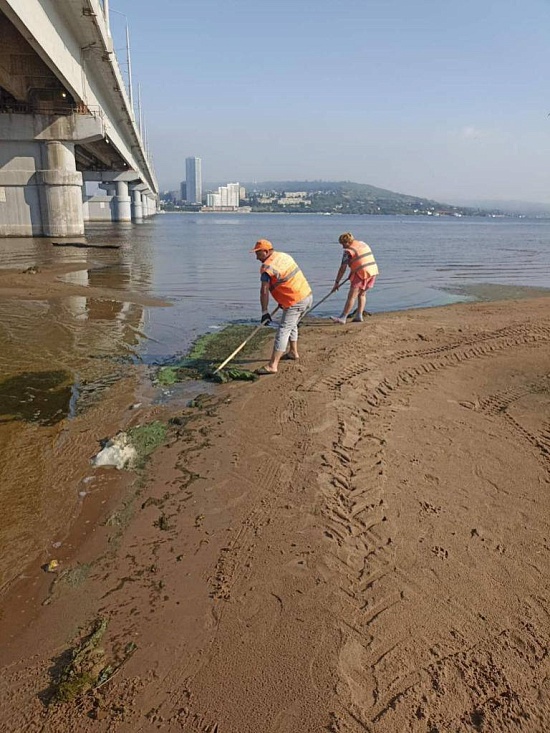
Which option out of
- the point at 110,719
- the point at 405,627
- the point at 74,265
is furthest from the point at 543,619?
the point at 74,265

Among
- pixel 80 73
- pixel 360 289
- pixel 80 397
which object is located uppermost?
pixel 80 73

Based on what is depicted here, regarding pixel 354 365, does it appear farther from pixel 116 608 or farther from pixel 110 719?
pixel 110 719

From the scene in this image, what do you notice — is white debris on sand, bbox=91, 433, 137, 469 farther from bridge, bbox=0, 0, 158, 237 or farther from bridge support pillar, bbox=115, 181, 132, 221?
bridge support pillar, bbox=115, 181, 132, 221

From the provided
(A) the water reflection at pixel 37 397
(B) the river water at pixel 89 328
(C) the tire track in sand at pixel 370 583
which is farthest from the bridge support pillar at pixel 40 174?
(C) the tire track in sand at pixel 370 583

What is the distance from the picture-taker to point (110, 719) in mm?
2215

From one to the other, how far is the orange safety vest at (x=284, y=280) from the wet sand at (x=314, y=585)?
1760mm

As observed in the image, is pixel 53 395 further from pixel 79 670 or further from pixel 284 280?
pixel 79 670

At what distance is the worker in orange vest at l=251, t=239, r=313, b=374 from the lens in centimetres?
638

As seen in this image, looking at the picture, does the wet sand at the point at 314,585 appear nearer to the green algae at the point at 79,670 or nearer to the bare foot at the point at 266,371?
the green algae at the point at 79,670

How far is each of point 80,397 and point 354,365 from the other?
3577 mm

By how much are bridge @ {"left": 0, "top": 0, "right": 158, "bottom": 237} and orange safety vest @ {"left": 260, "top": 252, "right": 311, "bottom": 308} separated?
1537 cm

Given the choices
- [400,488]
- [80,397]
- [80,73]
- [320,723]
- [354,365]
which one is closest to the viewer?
[320,723]

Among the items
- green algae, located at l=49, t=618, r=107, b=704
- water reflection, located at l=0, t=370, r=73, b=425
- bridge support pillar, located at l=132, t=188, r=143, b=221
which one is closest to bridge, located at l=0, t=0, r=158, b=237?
water reflection, located at l=0, t=370, r=73, b=425

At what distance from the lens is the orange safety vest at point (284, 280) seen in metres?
6.39
